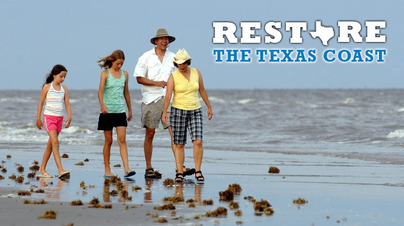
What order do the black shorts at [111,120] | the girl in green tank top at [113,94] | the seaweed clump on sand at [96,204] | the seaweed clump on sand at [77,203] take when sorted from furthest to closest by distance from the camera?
Answer: 1. the black shorts at [111,120]
2. the girl in green tank top at [113,94]
3. the seaweed clump on sand at [77,203]
4. the seaweed clump on sand at [96,204]

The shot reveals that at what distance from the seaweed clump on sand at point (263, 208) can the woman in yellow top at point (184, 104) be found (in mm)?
2473

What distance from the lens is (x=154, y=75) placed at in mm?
9961

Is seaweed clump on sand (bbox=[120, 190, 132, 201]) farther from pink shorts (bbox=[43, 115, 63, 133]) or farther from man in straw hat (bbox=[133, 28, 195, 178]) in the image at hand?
pink shorts (bbox=[43, 115, 63, 133])

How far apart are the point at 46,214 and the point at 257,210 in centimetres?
193

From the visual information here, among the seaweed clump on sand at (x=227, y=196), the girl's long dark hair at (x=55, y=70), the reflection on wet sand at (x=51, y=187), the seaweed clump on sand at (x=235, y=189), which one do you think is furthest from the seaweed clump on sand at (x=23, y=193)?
the girl's long dark hair at (x=55, y=70)

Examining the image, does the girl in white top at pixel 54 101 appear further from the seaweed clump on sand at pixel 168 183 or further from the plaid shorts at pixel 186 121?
the seaweed clump on sand at pixel 168 183

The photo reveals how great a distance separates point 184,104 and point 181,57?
2.04ft

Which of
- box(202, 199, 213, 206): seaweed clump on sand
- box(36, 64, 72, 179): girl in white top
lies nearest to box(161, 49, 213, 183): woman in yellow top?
box(36, 64, 72, 179): girl in white top

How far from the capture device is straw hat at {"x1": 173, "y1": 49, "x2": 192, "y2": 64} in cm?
930

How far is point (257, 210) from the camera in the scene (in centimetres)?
682

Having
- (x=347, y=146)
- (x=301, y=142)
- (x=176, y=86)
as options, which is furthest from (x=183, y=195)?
(x=301, y=142)

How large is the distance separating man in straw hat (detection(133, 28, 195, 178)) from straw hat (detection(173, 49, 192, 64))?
24.7 inches

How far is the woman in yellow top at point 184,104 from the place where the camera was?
942cm

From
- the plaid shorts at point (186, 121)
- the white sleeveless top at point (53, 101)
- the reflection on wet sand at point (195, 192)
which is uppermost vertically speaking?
the white sleeveless top at point (53, 101)
